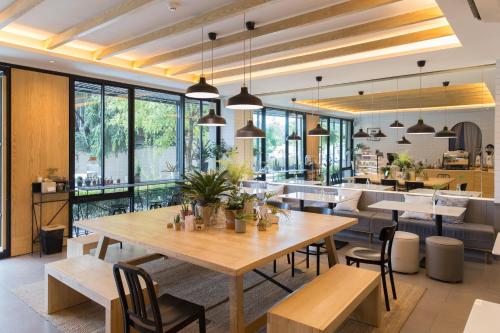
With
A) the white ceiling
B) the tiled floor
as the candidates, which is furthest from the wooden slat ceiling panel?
the tiled floor

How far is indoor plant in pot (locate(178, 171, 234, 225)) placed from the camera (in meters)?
3.31

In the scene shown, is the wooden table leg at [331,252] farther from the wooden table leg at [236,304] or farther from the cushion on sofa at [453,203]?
the cushion on sofa at [453,203]

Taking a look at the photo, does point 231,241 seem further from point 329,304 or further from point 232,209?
point 329,304

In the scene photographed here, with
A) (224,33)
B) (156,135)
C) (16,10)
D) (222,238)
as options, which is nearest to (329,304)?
(222,238)

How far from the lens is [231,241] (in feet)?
9.26

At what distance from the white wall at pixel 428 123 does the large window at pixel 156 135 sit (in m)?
9.39

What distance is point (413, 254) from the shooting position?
4430 millimetres

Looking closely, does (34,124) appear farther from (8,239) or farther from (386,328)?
(386,328)

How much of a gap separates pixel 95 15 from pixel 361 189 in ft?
16.5

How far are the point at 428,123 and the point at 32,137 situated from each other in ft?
41.7

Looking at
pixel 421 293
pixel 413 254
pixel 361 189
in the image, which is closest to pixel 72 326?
pixel 421 293

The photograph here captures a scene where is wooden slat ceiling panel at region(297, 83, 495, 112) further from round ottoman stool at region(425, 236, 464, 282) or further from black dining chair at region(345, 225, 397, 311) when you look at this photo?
black dining chair at region(345, 225, 397, 311)

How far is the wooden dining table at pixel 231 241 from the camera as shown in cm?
239

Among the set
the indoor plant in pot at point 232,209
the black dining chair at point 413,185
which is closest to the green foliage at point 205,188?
the indoor plant in pot at point 232,209
